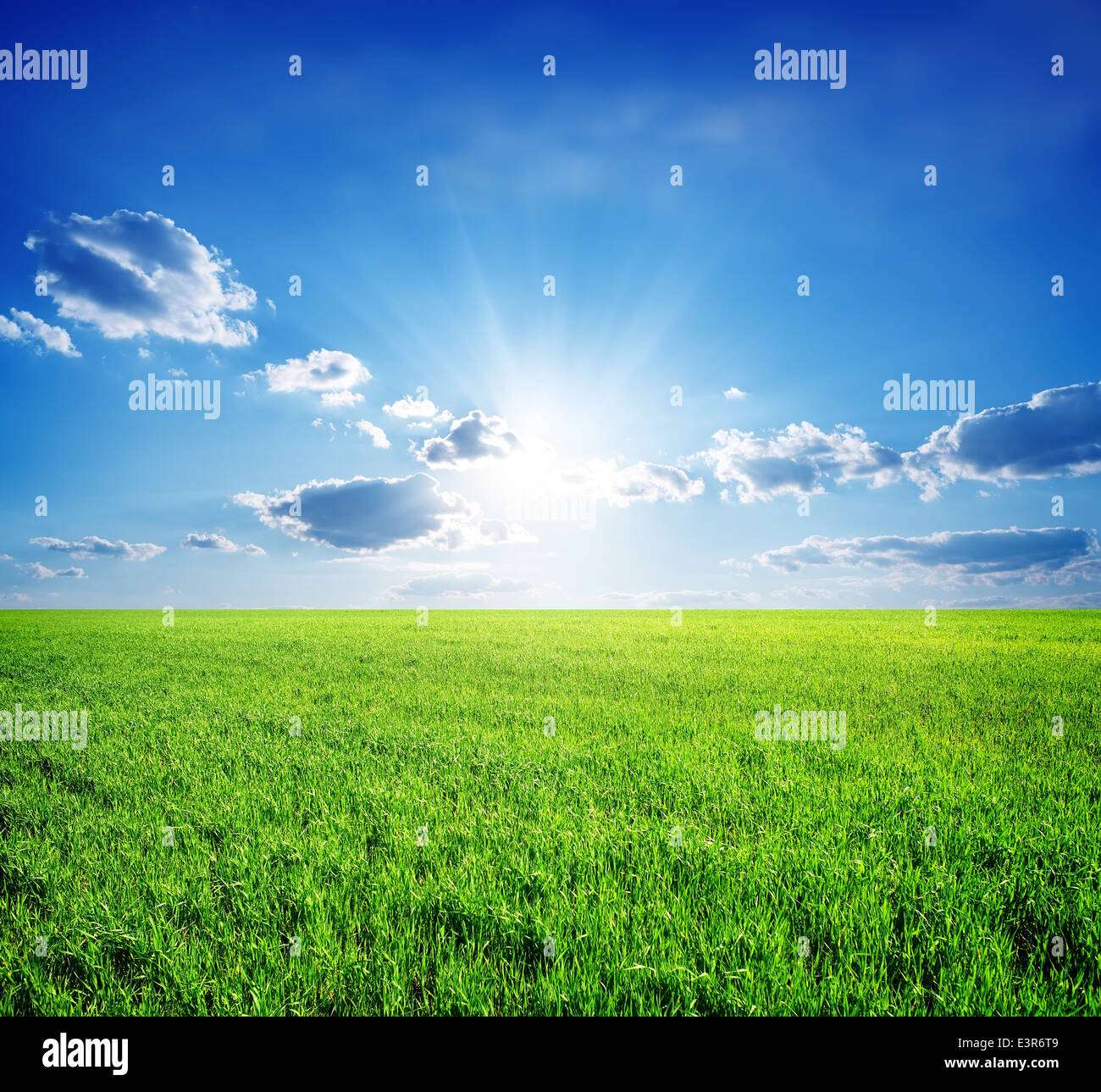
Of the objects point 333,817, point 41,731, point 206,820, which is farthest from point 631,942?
point 41,731

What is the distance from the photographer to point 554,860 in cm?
425

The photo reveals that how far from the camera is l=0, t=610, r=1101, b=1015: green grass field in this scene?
3107 millimetres

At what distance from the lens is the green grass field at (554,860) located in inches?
122

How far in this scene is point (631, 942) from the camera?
131 inches
